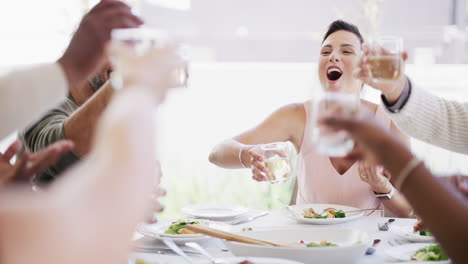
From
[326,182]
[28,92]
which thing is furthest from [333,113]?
[326,182]

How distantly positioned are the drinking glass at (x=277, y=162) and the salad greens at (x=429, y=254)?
0.62 meters

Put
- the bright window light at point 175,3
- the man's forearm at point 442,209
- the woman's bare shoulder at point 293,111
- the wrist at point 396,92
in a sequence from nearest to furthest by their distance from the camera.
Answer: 1. the man's forearm at point 442,209
2. the wrist at point 396,92
3. the woman's bare shoulder at point 293,111
4. the bright window light at point 175,3

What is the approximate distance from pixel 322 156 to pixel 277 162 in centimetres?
83

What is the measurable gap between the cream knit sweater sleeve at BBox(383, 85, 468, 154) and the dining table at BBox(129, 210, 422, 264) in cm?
37

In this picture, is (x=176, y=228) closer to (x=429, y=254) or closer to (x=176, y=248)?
(x=176, y=248)

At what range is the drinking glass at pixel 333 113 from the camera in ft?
3.79

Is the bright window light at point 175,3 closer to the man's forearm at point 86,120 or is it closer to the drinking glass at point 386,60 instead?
the man's forearm at point 86,120

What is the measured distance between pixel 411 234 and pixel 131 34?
4.21ft

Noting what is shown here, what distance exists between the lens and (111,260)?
0.72 metres

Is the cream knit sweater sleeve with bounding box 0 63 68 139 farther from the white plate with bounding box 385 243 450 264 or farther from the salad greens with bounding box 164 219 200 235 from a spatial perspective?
the white plate with bounding box 385 243 450 264

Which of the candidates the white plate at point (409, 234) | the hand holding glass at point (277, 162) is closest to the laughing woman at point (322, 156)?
the hand holding glass at point (277, 162)

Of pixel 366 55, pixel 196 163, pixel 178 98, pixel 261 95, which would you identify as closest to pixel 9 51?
pixel 178 98

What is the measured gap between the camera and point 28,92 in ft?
4.02

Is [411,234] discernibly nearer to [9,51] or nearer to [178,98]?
[178,98]
